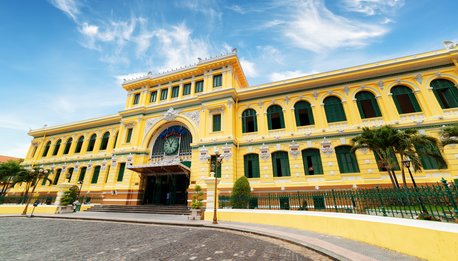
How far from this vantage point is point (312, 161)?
619 inches

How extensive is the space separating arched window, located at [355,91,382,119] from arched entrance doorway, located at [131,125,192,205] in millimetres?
16555

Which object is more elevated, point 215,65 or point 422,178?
point 215,65

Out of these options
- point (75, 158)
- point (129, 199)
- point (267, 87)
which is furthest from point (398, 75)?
point (75, 158)

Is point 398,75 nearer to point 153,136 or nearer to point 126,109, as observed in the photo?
point 153,136

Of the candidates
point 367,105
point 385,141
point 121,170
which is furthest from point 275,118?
point 121,170

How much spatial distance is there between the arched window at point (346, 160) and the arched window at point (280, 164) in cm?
412

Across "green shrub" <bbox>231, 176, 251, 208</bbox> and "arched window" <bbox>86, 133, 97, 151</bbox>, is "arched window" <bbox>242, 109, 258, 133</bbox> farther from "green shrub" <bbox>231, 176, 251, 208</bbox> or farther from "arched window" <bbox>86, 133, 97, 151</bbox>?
"arched window" <bbox>86, 133, 97, 151</bbox>

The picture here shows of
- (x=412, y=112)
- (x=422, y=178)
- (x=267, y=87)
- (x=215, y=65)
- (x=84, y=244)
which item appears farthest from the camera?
(x=215, y=65)

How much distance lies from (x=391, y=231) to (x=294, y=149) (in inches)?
Answer: 454

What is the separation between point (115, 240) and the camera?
22.3 feet

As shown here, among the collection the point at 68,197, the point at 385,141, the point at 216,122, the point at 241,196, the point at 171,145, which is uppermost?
the point at 216,122

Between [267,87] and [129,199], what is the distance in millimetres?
17932

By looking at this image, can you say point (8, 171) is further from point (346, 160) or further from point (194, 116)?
point (346, 160)

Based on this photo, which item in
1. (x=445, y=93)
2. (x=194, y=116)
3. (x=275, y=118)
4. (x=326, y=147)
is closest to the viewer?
(x=445, y=93)
